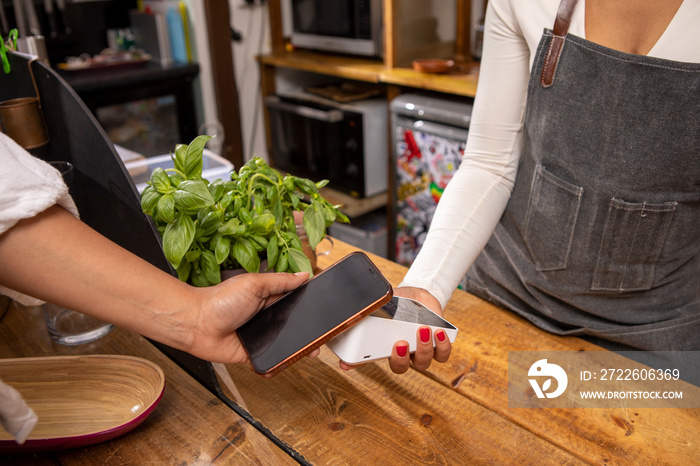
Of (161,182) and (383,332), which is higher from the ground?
(161,182)

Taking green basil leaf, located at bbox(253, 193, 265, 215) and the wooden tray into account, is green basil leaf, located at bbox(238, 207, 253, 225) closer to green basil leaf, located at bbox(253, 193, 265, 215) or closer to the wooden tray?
green basil leaf, located at bbox(253, 193, 265, 215)

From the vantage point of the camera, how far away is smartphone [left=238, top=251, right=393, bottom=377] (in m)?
0.62

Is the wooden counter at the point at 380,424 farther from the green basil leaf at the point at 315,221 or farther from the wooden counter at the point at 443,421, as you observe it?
the green basil leaf at the point at 315,221

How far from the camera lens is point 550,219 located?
36.8 inches

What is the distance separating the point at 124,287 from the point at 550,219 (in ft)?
2.24

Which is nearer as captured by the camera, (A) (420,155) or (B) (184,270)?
(B) (184,270)

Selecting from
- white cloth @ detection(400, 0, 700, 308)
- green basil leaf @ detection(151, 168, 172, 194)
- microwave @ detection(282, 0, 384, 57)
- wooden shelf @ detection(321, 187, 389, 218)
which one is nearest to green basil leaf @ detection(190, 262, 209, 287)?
green basil leaf @ detection(151, 168, 172, 194)

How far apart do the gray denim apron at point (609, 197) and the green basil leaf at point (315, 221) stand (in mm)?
373

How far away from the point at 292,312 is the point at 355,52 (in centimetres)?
205

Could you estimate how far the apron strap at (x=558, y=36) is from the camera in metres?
0.85

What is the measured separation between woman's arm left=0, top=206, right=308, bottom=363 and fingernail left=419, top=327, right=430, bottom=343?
6.3 inches

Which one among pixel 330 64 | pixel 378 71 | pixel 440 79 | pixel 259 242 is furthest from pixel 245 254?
pixel 330 64

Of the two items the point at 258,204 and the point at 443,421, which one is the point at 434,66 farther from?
the point at 443,421

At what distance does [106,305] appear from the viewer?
1.91 feet
